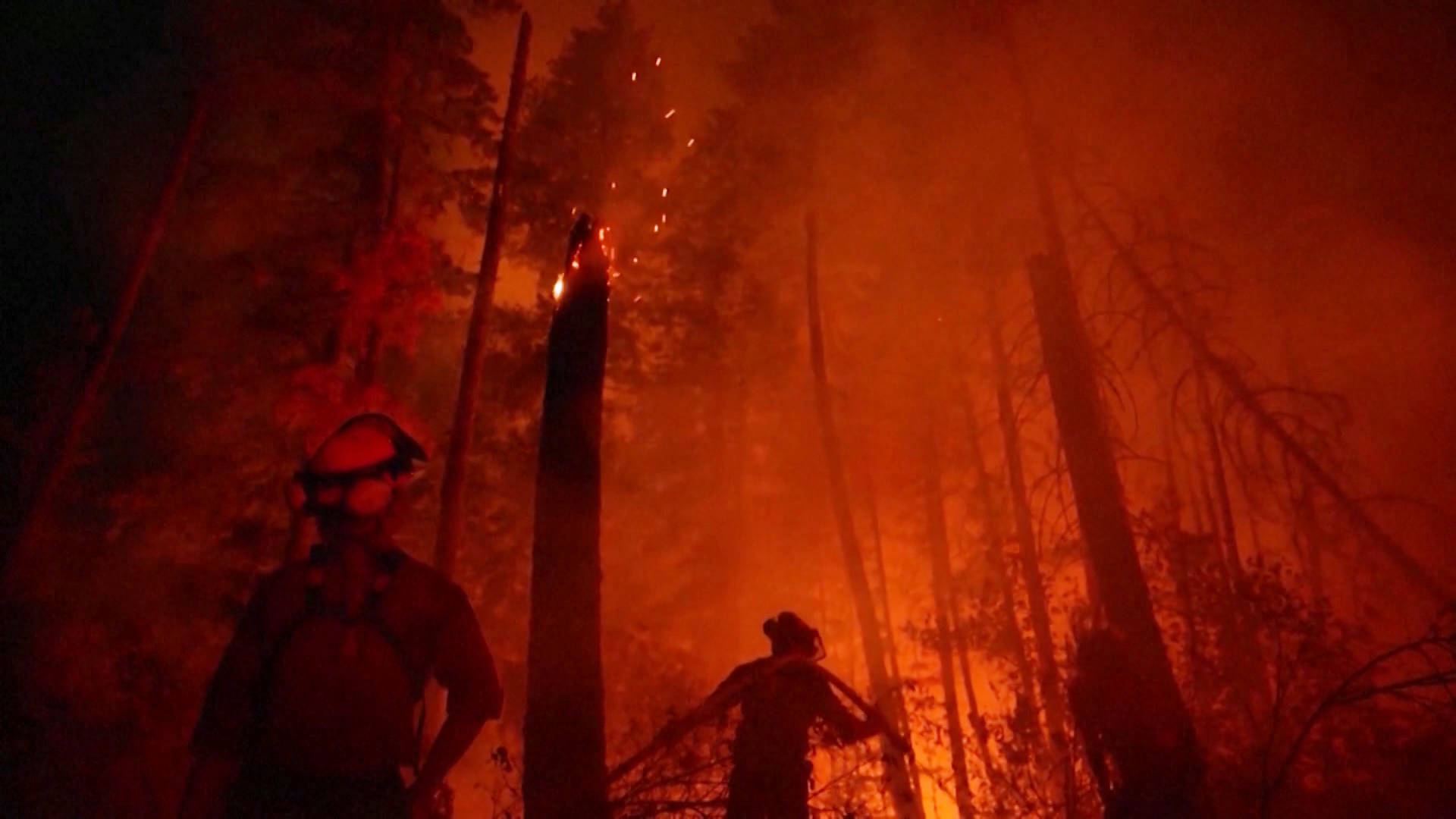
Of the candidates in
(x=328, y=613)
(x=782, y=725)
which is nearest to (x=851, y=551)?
(x=782, y=725)

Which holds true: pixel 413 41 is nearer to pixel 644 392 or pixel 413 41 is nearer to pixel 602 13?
pixel 602 13

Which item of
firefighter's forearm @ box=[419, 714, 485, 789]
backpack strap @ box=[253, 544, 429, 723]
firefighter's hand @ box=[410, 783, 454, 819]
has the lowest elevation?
firefighter's hand @ box=[410, 783, 454, 819]

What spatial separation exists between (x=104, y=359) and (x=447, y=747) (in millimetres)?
16602

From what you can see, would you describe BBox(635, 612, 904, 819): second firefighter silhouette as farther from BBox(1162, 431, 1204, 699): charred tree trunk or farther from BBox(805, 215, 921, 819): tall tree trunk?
BBox(805, 215, 921, 819): tall tree trunk

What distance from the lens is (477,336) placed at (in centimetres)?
1655

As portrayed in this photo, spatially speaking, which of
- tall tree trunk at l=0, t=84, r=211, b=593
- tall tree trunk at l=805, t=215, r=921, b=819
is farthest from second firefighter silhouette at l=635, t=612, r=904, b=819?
tall tree trunk at l=0, t=84, r=211, b=593

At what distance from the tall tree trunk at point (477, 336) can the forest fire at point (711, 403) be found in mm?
112

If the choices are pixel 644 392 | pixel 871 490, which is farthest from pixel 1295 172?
pixel 644 392

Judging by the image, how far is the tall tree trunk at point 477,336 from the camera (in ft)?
49.2

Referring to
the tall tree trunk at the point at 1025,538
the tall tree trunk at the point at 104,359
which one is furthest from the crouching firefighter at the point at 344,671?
the tall tree trunk at the point at 104,359

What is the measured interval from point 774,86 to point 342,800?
23376mm

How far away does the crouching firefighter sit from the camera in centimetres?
294

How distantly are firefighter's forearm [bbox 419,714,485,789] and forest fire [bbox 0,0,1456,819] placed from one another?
0.03 meters

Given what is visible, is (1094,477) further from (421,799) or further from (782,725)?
(421,799)
